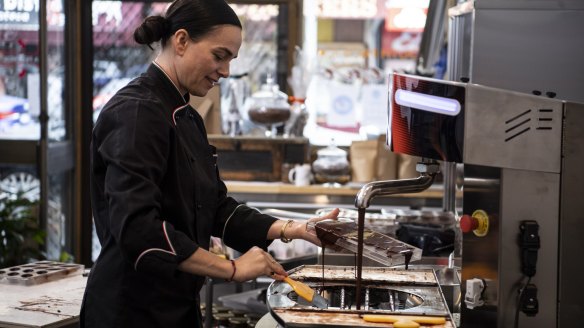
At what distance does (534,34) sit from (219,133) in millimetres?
3320

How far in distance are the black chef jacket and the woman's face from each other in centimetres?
5

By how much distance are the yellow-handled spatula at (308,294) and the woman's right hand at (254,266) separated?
49 mm

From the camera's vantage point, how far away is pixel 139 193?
2.01m

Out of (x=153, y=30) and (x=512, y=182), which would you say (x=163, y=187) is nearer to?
(x=153, y=30)

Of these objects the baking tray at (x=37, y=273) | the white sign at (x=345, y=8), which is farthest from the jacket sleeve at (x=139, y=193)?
the white sign at (x=345, y=8)

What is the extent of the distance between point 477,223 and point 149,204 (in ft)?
2.73

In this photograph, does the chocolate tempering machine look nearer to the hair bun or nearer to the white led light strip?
the white led light strip

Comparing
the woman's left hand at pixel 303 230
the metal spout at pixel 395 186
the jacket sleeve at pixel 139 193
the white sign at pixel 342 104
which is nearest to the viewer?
the jacket sleeve at pixel 139 193

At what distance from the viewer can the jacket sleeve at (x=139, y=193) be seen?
201 cm

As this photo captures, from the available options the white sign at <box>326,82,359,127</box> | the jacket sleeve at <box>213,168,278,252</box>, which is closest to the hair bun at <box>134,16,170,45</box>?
the jacket sleeve at <box>213,168,278,252</box>

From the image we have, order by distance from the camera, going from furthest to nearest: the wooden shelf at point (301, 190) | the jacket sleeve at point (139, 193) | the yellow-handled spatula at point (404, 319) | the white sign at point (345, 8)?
the white sign at point (345, 8) → the wooden shelf at point (301, 190) → the jacket sleeve at point (139, 193) → the yellow-handled spatula at point (404, 319)

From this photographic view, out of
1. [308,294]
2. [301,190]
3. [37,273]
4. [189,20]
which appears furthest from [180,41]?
[301,190]

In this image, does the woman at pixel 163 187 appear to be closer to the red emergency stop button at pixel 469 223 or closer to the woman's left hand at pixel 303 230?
the woman's left hand at pixel 303 230

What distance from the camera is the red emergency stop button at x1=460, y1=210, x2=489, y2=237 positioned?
2.24 m
